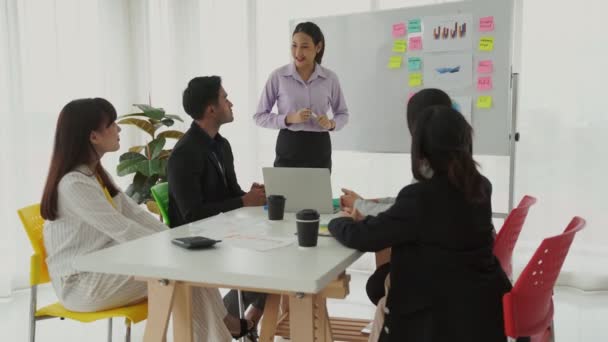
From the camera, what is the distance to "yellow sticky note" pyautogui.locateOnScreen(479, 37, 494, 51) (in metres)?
3.20

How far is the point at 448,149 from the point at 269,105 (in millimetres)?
1902

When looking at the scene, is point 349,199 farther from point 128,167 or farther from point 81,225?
point 128,167

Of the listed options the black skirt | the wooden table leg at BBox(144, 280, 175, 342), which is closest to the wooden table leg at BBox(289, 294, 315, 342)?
the wooden table leg at BBox(144, 280, 175, 342)

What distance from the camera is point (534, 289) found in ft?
5.01

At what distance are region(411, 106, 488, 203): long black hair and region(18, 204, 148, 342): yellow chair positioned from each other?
111 cm

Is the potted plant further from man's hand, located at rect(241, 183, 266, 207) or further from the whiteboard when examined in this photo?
man's hand, located at rect(241, 183, 266, 207)

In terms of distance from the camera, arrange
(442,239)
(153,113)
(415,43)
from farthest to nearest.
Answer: (153,113), (415,43), (442,239)

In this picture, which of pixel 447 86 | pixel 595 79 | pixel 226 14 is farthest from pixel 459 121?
pixel 226 14

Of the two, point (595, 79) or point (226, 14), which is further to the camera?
point (226, 14)

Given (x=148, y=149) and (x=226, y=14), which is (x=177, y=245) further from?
(x=226, y=14)

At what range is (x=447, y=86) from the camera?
3.33 metres

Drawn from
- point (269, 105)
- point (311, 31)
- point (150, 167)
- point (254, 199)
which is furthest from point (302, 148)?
point (150, 167)

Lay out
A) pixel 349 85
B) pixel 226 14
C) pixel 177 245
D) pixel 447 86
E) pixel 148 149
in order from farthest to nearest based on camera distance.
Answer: pixel 226 14, pixel 148 149, pixel 349 85, pixel 447 86, pixel 177 245

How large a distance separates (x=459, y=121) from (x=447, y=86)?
1840 millimetres
